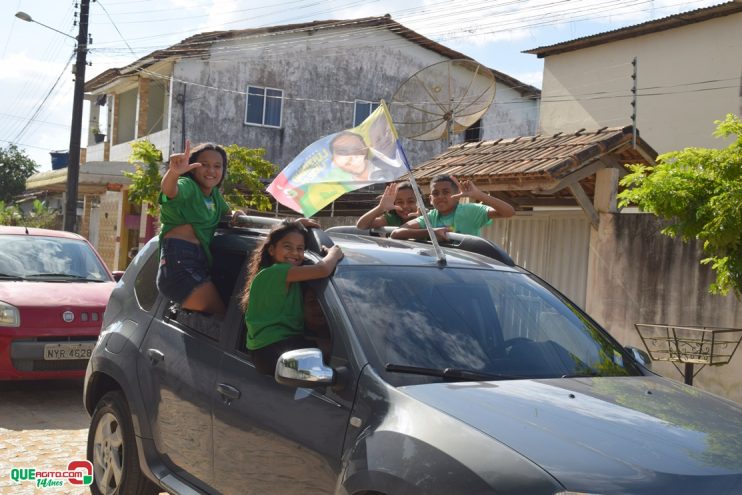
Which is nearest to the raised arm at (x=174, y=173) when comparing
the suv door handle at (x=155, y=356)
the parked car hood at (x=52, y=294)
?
the suv door handle at (x=155, y=356)

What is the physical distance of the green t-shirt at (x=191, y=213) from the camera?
5.15 meters

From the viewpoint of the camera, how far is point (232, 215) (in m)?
5.34

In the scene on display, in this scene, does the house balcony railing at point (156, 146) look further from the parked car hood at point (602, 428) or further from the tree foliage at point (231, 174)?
the parked car hood at point (602, 428)

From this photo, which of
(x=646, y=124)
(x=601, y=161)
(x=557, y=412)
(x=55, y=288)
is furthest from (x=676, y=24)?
(x=557, y=412)

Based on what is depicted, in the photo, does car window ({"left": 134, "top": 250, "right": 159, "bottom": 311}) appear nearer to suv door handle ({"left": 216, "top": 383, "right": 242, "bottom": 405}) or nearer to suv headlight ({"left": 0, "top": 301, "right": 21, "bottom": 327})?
suv door handle ({"left": 216, "top": 383, "right": 242, "bottom": 405})

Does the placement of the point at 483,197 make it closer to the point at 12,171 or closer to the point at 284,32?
the point at 284,32

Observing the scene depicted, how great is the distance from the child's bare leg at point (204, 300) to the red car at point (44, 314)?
13.2ft

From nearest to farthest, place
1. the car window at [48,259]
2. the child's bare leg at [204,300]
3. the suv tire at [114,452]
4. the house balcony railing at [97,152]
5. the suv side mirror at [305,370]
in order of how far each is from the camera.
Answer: the suv side mirror at [305,370] < the child's bare leg at [204,300] < the suv tire at [114,452] < the car window at [48,259] < the house balcony railing at [97,152]

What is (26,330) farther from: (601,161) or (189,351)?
(601,161)

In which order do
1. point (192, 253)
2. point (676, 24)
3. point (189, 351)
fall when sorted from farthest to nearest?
point (676, 24)
point (192, 253)
point (189, 351)

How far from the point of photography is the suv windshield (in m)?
3.70

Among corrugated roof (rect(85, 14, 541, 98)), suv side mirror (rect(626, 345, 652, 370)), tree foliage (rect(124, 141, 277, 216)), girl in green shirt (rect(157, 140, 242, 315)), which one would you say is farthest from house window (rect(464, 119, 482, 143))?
suv side mirror (rect(626, 345, 652, 370))

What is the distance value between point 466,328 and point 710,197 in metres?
4.41

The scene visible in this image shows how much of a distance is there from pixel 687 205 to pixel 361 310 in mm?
4712
